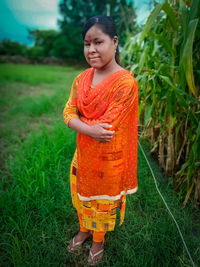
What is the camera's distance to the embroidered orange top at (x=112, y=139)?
0.69 m

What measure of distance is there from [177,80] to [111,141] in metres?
0.72

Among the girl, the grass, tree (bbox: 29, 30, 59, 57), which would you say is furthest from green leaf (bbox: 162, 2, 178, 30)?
tree (bbox: 29, 30, 59, 57)

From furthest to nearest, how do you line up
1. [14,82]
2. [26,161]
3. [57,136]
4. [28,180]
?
[14,82], [57,136], [26,161], [28,180]

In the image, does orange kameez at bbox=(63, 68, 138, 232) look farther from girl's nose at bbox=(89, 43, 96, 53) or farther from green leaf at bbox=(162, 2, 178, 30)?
green leaf at bbox=(162, 2, 178, 30)

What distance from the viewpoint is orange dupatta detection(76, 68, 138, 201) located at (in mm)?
689

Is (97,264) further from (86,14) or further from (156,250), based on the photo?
(86,14)

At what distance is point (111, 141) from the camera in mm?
752

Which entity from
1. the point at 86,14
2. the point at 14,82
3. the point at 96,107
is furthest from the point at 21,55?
the point at 96,107

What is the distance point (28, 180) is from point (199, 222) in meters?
1.10

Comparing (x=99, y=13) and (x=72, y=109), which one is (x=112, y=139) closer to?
(x=72, y=109)

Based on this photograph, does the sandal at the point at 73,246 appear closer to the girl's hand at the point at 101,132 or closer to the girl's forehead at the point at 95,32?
the girl's hand at the point at 101,132

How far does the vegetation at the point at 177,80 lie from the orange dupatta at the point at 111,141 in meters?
0.34

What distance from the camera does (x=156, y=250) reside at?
98 cm

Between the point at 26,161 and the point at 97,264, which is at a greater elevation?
the point at 26,161
